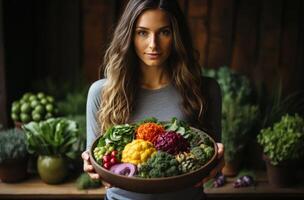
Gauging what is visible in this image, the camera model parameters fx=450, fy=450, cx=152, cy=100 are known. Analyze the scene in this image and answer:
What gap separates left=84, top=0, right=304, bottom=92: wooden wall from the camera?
3.60m

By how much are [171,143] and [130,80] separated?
18.8 inches

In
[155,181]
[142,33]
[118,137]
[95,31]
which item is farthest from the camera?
[95,31]

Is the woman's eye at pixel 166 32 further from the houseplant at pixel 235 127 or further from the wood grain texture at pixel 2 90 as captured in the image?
the wood grain texture at pixel 2 90

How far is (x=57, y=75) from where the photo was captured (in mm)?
3668

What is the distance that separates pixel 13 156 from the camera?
2.88m

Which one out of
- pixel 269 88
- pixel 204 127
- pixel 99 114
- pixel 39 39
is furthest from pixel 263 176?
pixel 39 39

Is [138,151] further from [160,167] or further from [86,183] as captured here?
[86,183]

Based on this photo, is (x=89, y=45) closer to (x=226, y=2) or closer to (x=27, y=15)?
(x=27, y=15)

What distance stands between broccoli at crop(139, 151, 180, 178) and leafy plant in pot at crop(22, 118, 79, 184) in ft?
4.64

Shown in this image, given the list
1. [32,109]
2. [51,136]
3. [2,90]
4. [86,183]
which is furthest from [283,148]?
[2,90]

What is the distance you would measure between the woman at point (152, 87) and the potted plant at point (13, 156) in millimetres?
1036

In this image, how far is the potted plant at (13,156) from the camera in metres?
2.87

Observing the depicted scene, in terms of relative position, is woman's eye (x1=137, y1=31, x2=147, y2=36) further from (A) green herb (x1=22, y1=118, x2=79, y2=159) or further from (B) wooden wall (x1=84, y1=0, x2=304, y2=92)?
(B) wooden wall (x1=84, y1=0, x2=304, y2=92)

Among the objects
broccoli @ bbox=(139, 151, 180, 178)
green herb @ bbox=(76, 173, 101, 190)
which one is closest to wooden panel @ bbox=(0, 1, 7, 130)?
green herb @ bbox=(76, 173, 101, 190)
